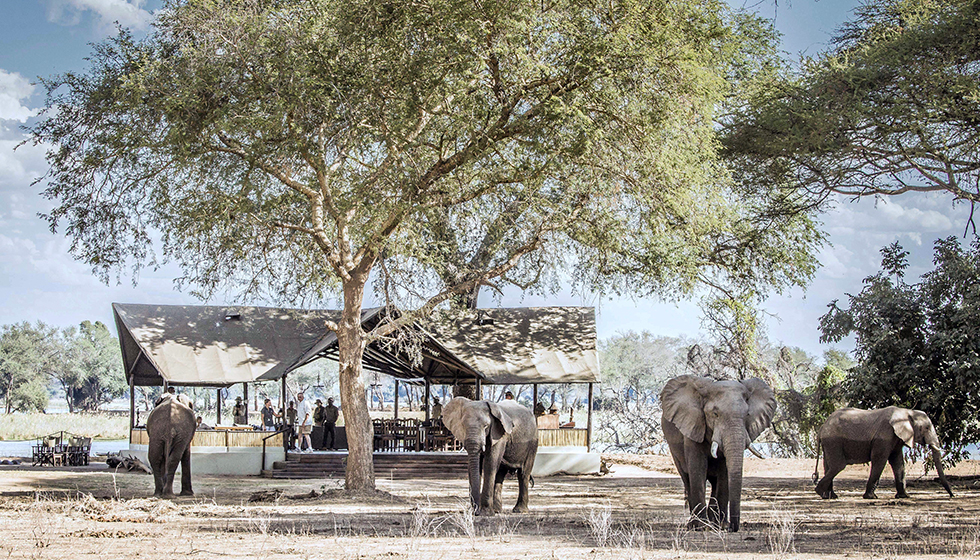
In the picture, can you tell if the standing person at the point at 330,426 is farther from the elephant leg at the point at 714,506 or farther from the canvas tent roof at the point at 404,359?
the elephant leg at the point at 714,506

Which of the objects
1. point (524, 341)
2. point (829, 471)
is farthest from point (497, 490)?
point (524, 341)

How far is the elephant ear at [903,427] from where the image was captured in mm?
16297

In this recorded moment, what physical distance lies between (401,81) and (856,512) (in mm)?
9771

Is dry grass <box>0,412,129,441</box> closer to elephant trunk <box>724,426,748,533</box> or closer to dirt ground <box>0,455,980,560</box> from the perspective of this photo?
dirt ground <box>0,455,980,560</box>

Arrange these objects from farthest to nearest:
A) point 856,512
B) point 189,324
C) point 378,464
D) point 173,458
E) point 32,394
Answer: point 32,394, point 189,324, point 378,464, point 173,458, point 856,512

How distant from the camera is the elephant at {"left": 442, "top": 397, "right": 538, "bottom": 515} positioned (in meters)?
13.3

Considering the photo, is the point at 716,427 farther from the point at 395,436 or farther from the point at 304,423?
the point at 304,423

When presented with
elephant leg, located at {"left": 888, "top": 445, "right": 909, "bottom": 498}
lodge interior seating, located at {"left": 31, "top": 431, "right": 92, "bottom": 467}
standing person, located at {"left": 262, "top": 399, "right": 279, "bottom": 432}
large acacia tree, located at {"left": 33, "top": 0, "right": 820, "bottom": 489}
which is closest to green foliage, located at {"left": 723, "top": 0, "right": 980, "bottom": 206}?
large acacia tree, located at {"left": 33, "top": 0, "right": 820, "bottom": 489}

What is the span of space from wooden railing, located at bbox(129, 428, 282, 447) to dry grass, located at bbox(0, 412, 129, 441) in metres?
24.2

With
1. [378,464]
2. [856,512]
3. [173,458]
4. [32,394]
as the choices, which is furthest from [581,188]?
[32,394]

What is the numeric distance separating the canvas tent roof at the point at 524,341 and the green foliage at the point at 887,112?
9044 millimetres

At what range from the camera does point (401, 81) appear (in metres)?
15.6

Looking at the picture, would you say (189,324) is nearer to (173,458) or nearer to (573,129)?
(173,458)

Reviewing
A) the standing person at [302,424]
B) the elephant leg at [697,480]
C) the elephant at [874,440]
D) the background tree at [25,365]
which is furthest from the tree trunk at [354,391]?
the background tree at [25,365]
